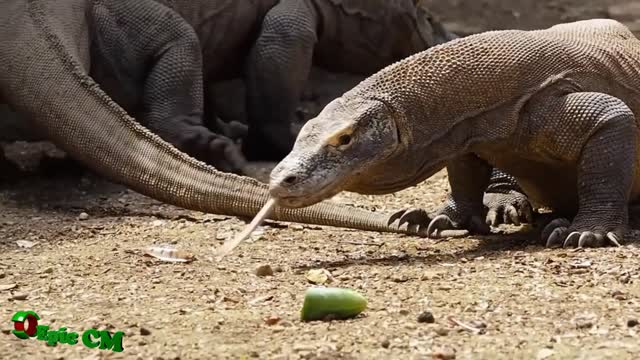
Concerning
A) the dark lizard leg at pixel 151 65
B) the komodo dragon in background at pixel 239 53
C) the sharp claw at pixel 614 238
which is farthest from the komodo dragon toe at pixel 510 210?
the dark lizard leg at pixel 151 65

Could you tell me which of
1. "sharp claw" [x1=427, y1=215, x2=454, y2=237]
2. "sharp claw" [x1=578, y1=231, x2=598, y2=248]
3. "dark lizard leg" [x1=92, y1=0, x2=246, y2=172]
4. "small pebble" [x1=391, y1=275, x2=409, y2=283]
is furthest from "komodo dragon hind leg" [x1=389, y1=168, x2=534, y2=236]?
"dark lizard leg" [x1=92, y1=0, x2=246, y2=172]

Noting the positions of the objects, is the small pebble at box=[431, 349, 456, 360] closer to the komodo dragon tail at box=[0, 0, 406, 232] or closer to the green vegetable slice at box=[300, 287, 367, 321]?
the green vegetable slice at box=[300, 287, 367, 321]

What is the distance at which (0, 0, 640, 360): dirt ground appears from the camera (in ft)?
10.0

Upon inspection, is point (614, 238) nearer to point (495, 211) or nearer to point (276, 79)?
point (495, 211)

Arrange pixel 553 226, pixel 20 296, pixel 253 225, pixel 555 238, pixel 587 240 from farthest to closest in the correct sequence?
pixel 553 226
pixel 555 238
pixel 587 240
pixel 253 225
pixel 20 296

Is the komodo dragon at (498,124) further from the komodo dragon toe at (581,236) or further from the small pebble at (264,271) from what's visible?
the small pebble at (264,271)

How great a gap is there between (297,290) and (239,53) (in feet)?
14.4

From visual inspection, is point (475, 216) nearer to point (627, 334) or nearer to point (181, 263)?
point (181, 263)

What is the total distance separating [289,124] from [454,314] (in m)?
4.55

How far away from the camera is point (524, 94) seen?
178 inches

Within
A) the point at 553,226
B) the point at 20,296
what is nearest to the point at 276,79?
the point at 553,226

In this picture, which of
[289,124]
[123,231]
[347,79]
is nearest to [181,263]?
[123,231]

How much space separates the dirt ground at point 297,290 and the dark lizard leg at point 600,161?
0.20 meters

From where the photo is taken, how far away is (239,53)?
8.04m
